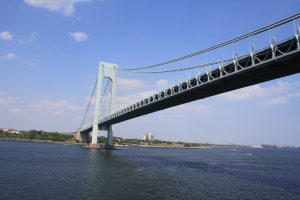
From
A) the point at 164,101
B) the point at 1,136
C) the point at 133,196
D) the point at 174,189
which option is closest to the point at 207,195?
the point at 174,189

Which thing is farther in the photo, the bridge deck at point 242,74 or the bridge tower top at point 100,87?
the bridge tower top at point 100,87

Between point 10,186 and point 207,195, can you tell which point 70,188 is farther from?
point 207,195

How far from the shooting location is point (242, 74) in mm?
29828

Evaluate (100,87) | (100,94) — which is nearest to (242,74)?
(100,94)

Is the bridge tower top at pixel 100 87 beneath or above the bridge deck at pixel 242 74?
above

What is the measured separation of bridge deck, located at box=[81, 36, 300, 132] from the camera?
25.5 m

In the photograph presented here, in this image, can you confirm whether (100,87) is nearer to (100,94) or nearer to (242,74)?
(100,94)

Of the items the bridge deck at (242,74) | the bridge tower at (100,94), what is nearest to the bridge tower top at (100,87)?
the bridge tower at (100,94)

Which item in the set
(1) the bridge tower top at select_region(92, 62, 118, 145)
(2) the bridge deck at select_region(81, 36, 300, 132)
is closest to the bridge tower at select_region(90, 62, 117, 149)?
(1) the bridge tower top at select_region(92, 62, 118, 145)

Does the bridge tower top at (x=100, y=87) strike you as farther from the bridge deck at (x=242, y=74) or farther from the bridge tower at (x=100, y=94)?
the bridge deck at (x=242, y=74)

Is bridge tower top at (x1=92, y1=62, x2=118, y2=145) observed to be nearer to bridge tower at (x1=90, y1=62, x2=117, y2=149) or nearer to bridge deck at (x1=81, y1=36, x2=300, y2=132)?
bridge tower at (x1=90, y1=62, x2=117, y2=149)

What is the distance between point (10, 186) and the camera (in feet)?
79.9

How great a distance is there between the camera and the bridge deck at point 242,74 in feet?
83.7

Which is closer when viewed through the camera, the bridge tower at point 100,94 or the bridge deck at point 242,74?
the bridge deck at point 242,74
